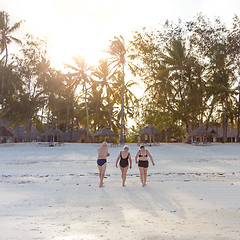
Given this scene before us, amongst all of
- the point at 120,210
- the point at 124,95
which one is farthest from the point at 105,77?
the point at 120,210

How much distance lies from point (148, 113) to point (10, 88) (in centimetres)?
1723

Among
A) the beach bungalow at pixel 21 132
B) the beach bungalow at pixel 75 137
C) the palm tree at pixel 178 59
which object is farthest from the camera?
the beach bungalow at pixel 75 137

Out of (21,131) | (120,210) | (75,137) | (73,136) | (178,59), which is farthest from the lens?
(73,136)

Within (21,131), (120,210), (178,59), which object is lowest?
(120,210)

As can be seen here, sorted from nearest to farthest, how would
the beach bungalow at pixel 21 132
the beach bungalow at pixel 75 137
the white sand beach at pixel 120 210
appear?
the white sand beach at pixel 120 210 → the beach bungalow at pixel 21 132 → the beach bungalow at pixel 75 137

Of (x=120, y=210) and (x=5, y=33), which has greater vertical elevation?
(x=5, y=33)

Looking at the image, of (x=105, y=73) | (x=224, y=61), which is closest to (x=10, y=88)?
(x=105, y=73)

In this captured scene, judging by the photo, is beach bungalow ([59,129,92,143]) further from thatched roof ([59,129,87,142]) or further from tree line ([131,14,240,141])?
tree line ([131,14,240,141])

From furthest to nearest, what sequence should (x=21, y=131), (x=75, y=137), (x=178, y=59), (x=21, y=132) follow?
(x=75, y=137) → (x=21, y=131) → (x=21, y=132) → (x=178, y=59)

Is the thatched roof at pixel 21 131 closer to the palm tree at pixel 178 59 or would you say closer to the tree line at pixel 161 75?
the tree line at pixel 161 75

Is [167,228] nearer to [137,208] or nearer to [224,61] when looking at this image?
[137,208]

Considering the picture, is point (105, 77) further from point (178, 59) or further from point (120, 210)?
point (120, 210)

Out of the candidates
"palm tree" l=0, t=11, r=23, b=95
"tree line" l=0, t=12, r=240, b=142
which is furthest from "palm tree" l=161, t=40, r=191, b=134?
"palm tree" l=0, t=11, r=23, b=95

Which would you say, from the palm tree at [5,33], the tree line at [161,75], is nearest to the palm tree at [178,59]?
the tree line at [161,75]
